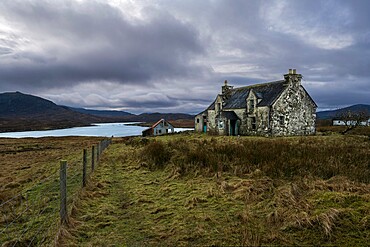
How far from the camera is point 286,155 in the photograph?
36.8 feet

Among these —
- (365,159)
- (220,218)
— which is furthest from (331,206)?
(365,159)

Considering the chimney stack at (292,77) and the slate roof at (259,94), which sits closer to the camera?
the chimney stack at (292,77)

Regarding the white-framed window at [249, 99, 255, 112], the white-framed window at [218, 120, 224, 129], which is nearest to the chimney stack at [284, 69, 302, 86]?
the white-framed window at [249, 99, 255, 112]

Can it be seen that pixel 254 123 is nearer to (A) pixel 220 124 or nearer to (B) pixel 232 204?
(A) pixel 220 124

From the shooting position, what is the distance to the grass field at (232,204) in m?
4.83

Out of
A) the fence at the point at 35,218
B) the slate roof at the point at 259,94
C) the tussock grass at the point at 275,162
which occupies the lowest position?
the fence at the point at 35,218

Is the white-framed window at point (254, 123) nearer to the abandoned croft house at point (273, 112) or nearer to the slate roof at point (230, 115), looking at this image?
the abandoned croft house at point (273, 112)

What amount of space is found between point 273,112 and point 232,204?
82.5 ft

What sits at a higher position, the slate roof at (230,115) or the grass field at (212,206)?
the slate roof at (230,115)

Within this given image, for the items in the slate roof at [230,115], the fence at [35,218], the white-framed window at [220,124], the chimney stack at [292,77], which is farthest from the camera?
the white-framed window at [220,124]

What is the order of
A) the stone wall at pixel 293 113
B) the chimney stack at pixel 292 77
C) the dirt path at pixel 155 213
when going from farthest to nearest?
the chimney stack at pixel 292 77 < the stone wall at pixel 293 113 < the dirt path at pixel 155 213

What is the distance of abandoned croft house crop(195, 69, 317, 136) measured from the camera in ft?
98.8

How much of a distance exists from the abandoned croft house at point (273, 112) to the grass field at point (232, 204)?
19070 millimetres

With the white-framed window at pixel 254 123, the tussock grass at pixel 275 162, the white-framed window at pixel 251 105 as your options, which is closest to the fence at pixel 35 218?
the tussock grass at pixel 275 162
